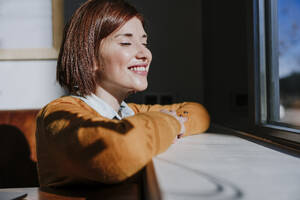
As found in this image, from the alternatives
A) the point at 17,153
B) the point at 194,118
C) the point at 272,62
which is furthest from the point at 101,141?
the point at 17,153

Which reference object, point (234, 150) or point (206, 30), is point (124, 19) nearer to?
point (234, 150)

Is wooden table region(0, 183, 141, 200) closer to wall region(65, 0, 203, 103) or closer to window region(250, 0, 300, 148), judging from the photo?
window region(250, 0, 300, 148)

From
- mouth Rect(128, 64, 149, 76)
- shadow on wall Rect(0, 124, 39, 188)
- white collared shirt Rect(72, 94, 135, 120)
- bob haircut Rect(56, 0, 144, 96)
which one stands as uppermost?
bob haircut Rect(56, 0, 144, 96)

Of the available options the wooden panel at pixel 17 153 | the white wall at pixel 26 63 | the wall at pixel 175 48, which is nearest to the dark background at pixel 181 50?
the wall at pixel 175 48

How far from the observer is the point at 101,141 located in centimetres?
48

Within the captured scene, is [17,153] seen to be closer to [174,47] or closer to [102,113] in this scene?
[102,113]

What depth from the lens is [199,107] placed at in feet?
3.64

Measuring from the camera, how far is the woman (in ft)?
1.61

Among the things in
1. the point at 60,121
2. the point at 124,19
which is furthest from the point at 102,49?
the point at 60,121

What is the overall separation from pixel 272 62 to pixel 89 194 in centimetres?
82

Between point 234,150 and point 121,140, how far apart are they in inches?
12.8

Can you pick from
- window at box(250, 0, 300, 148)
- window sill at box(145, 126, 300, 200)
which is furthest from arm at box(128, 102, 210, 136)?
window sill at box(145, 126, 300, 200)

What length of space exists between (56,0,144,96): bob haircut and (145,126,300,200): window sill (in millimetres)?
370

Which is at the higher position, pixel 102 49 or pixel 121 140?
pixel 102 49
